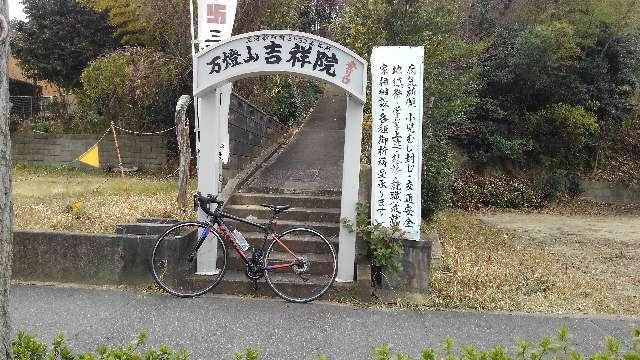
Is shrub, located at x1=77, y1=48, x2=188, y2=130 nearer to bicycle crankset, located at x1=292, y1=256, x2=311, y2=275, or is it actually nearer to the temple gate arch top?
the temple gate arch top

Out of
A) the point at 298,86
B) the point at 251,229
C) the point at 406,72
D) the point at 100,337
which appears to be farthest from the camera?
the point at 298,86

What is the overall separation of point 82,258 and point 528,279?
4902 millimetres

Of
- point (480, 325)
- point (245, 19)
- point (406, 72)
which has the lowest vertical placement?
point (480, 325)

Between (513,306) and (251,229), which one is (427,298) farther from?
(251,229)

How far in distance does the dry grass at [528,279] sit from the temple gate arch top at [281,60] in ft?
7.35

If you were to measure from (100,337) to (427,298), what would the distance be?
2.96 metres

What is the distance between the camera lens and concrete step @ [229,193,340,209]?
258 inches

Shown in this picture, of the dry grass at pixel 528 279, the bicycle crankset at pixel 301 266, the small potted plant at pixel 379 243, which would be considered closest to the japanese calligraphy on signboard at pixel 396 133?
the small potted plant at pixel 379 243

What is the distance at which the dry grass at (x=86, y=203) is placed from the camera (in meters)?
6.14

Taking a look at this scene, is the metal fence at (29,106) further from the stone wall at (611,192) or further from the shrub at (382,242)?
the stone wall at (611,192)

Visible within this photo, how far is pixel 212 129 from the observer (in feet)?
17.3

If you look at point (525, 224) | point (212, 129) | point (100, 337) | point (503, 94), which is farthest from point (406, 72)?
point (503, 94)

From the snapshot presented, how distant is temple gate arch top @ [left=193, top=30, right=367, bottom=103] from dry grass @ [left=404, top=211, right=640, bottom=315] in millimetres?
2239

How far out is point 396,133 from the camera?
5332 mm
